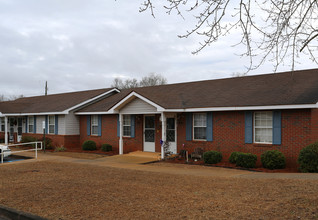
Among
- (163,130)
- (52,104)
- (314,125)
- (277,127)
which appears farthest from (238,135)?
(52,104)

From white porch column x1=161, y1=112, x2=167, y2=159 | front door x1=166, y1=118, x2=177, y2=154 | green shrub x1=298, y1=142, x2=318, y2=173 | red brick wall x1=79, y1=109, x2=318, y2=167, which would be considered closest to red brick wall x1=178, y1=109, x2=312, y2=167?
red brick wall x1=79, y1=109, x2=318, y2=167

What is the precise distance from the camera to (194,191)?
26.9 ft

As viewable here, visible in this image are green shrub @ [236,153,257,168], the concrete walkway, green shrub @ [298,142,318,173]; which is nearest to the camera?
green shrub @ [298,142,318,173]

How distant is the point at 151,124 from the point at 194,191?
1019cm

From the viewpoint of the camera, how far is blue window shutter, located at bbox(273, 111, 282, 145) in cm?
1321

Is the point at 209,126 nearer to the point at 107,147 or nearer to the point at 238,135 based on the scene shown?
the point at 238,135

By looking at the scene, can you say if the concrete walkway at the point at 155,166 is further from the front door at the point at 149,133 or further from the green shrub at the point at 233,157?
the green shrub at the point at 233,157

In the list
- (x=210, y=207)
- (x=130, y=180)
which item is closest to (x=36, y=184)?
(x=130, y=180)

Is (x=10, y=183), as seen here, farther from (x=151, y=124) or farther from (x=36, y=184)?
(x=151, y=124)

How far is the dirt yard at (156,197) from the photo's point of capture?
6.14 meters

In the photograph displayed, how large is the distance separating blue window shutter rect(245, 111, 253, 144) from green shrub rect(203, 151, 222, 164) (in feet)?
4.59

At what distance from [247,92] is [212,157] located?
3.77 meters

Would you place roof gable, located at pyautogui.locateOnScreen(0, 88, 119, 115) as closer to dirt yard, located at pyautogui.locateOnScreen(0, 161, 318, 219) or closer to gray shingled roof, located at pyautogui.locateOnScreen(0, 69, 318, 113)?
gray shingled roof, located at pyautogui.locateOnScreen(0, 69, 318, 113)

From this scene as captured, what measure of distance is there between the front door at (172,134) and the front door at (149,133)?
1.17m
